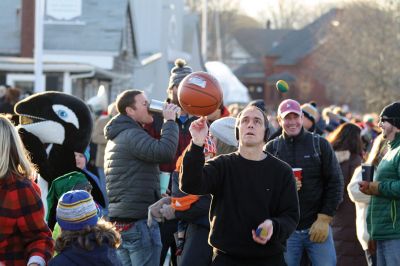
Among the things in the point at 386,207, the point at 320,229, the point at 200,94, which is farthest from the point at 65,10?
the point at 200,94

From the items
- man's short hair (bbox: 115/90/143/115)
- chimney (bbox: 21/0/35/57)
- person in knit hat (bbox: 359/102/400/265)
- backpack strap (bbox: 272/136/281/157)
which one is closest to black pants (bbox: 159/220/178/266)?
backpack strap (bbox: 272/136/281/157)

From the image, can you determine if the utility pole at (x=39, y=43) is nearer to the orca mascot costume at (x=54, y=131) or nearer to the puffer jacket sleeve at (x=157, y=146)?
the puffer jacket sleeve at (x=157, y=146)

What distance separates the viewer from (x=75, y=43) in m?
26.2

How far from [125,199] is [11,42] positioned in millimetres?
21873

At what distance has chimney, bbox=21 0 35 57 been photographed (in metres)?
28.8

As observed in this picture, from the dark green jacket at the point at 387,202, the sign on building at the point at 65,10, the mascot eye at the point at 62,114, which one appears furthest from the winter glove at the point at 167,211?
the sign on building at the point at 65,10

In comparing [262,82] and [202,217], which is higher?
[202,217]

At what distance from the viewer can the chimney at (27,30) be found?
1134 inches

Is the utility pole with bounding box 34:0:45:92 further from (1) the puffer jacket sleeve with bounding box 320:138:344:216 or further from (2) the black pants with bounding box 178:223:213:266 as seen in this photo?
(2) the black pants with bounding box 178:223:213:266

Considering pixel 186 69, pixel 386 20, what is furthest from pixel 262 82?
pixel 186 69

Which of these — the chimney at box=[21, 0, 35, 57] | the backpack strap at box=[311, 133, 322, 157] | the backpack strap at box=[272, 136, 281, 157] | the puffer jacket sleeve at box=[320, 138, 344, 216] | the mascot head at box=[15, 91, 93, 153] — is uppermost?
the mascot head at box=[15, 91, 93, 153]

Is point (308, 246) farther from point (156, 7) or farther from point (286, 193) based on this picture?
point (156, 7)

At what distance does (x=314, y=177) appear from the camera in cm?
855

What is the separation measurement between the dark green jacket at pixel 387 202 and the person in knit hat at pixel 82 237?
10.2 ft
